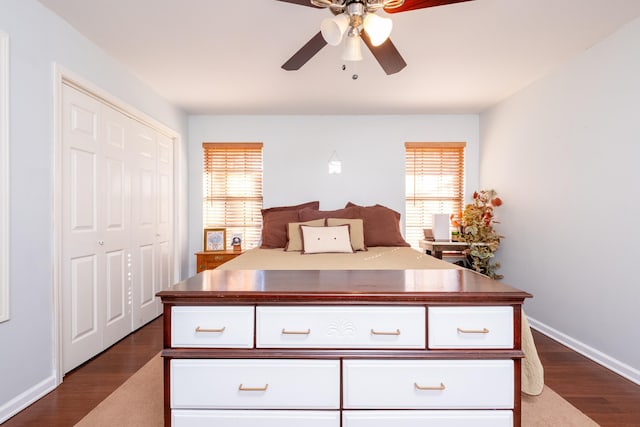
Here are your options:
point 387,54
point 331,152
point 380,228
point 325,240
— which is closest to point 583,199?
point 380,228

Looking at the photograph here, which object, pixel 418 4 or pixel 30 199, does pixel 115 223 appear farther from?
pixel 418 4

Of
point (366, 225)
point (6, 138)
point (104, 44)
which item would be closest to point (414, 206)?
point (366, 225)

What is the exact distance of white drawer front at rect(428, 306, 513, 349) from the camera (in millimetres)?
1325

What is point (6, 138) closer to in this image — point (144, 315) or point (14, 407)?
point (14, 407)

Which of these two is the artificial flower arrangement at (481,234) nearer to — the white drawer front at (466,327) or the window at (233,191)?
the window at (233,191)

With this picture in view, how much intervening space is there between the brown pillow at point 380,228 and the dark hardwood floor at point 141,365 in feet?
5.17

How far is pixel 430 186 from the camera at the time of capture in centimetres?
465

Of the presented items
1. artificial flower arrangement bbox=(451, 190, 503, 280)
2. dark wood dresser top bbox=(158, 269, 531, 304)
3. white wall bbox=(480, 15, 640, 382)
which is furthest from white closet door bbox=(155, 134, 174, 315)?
white wall bbox=(480, 15, 640, 382)

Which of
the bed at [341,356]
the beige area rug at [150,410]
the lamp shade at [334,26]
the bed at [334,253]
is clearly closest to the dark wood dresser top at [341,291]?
the bed at [341,356]

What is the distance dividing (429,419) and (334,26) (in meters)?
1.77

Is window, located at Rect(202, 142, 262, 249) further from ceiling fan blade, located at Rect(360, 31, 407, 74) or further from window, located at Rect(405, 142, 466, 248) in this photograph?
ceiling fan blade, located at Rect(360, 31, 407, 74)

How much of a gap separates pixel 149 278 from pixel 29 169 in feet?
5.87

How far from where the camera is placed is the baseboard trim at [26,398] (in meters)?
1.89

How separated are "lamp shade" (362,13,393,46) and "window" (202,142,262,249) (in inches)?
120
